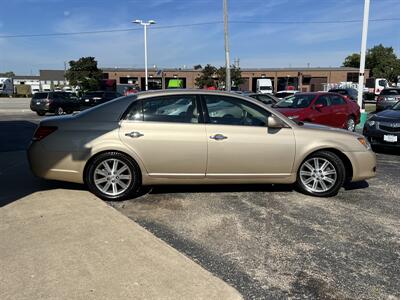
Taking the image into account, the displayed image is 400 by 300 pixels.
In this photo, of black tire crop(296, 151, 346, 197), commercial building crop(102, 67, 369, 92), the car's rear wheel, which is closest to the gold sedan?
black tire crop(296, 151, 346, 197)

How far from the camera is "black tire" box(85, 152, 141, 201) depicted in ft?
18.7

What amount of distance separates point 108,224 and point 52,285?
1386 millimetres

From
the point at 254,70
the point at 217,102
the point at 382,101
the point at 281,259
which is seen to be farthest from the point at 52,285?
the point at 254,70

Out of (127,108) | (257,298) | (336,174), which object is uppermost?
(127,108)

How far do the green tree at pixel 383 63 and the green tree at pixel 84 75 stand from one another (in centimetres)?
5102

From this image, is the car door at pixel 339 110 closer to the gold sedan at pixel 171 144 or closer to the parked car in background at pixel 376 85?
the gold sedan at pixel 171 144

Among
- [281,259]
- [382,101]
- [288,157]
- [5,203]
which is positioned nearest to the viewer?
[281,259]

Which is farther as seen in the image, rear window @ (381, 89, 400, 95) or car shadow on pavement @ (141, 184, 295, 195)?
rear window @ (381, 89, 400, 95)

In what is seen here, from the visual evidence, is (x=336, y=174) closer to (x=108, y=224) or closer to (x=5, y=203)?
(x=108, y=224)

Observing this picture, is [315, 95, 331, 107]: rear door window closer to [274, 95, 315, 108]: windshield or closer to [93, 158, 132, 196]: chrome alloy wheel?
[274, 95, 315, 108]: windshield

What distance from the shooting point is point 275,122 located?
19.1 ft

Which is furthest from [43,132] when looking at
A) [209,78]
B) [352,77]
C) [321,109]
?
[352,77]

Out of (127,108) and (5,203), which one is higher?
(127,108)

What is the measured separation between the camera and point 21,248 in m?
4.01
